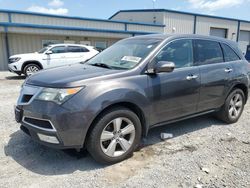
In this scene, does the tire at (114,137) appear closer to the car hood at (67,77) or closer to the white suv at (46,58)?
the car hood at (67,77)

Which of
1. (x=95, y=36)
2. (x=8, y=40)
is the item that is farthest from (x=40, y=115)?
(x=95, y=36)

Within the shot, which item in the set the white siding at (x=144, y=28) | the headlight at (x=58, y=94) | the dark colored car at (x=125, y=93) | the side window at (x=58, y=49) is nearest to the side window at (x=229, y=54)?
the dark colored car at (x=125, y=93)

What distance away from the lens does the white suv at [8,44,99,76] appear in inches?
444

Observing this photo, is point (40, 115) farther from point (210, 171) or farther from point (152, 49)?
point (210, 171)

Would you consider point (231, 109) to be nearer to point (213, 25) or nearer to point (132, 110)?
point (132, 110)

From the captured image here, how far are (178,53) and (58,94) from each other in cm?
215

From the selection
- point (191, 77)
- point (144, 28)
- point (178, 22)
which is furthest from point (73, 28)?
point (191, 77)

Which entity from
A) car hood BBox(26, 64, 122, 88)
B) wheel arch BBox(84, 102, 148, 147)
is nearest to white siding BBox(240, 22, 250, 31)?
wheel arch BBox(84, 102, 148, 147)

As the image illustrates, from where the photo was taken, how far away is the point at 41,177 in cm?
295

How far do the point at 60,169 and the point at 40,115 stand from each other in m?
0.81

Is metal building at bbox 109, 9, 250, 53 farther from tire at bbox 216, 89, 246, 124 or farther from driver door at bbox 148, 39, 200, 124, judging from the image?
driver door at bbox 148, 39, 200, 124

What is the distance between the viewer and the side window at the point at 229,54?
4.77 metres

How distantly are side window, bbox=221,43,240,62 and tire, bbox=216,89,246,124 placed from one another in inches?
26.5

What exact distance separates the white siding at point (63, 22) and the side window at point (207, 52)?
1510 centimetres
